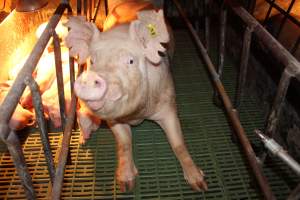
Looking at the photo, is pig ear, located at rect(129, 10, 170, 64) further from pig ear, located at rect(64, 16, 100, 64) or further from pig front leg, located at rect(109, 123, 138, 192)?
pig front leg, located at rect(109, 123, 138, 192)

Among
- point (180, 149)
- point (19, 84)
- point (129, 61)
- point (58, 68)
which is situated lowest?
point (180, 149)

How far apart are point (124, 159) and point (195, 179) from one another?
0.52 metres

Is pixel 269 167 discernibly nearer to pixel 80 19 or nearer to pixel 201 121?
pixel 201 121

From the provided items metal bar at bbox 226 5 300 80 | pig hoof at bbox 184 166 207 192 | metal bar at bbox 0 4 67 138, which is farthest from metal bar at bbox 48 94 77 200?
metal bar at bbox 226 5 300 80

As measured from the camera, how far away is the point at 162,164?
2.49 m

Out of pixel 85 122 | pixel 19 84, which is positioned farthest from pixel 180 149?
pixel 19 84

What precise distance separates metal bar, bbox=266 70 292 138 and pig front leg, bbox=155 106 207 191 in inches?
30.8

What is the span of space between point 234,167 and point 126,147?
80cm

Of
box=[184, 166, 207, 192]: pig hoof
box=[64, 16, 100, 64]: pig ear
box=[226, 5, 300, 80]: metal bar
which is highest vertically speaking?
box=[226, 5, 300, 80]: metal bar

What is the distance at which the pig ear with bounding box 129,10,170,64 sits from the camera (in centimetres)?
198

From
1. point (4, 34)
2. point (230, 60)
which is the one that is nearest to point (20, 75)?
point (4, 34)

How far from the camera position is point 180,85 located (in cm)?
338

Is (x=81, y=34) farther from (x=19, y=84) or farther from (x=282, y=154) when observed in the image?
(x=282, y=154)

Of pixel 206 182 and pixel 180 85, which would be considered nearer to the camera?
pixel 206 182
